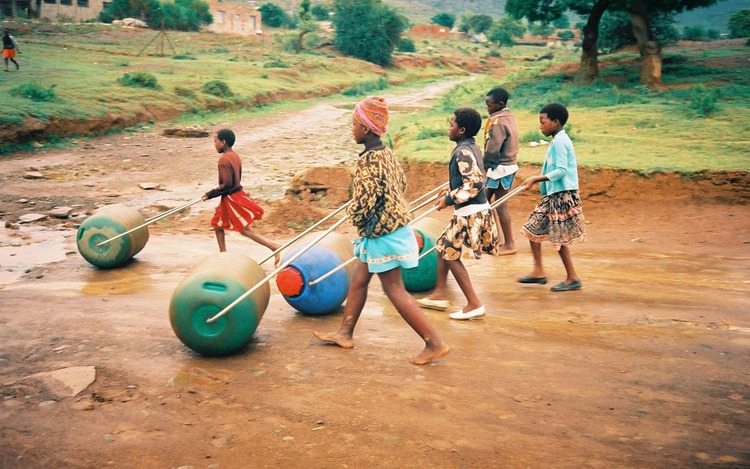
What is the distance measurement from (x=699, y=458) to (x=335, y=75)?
37.5 metres

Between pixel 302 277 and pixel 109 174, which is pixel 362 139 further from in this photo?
pixel 109 174

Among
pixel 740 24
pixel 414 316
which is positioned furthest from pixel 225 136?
pixel 740 24

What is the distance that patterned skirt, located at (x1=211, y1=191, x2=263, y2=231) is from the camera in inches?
321

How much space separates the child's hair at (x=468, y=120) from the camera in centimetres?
563

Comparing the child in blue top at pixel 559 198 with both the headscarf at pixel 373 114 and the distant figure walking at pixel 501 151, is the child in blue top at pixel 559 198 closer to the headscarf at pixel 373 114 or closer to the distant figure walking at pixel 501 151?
the distant figure walking at pixel 501 151

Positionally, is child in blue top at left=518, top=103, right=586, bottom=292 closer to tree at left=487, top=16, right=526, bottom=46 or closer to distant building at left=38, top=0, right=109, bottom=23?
distant building at left=38, top=0, right=109, bottom=23

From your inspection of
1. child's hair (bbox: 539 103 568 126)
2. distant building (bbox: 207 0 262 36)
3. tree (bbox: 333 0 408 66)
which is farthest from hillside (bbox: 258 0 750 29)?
child's hair (bbox: 539 103 568 126)

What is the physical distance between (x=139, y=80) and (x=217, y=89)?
3.16 metres

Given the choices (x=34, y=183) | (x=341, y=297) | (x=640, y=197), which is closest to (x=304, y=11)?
(x=34, y=183)

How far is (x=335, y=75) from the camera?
3934 centimetres

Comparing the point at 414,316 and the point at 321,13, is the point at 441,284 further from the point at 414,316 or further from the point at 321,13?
the point at 321,13

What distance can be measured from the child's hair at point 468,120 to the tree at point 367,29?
4533 cm

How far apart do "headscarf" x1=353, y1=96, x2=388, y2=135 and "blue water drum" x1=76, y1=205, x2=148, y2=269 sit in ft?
14.2

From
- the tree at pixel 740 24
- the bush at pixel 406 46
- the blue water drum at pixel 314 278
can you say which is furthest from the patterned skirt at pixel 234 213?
the bush at pixel 406 46
